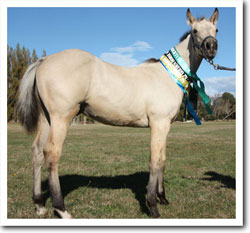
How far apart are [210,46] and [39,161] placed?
358 centimetres

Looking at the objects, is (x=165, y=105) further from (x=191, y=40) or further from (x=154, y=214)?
(x=154, y=214)

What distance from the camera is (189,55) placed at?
460 cm

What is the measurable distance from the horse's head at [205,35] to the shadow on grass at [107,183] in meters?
3.12

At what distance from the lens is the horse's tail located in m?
4.11

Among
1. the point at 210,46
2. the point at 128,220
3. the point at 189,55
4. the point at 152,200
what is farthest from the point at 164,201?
the point at 210,46

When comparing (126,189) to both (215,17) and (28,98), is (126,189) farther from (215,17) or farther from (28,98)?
(215,17)

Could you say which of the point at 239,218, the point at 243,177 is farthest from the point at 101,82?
the point at 239,218

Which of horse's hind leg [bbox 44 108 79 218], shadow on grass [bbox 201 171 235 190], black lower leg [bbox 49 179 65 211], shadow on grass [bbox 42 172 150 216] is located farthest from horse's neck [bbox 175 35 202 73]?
black lower leg [bbox 49 179 65 211]

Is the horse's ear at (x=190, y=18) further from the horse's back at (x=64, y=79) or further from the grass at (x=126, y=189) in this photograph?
the grass at (x=126, y=189)

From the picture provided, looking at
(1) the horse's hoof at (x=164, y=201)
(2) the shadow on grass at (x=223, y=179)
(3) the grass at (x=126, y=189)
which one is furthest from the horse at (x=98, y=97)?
(2) the shadow on grass at (x=223, y=179)

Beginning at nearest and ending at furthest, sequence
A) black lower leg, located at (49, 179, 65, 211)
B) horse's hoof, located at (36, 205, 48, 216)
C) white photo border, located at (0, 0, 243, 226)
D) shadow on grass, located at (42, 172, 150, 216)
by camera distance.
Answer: white photo border, located at (0, 0, 243, 226), black lower leg, located at (49, 179, 65, 211), horse's hoof, located at (36, 205, 48, 216), shadow on grass, located at (42, 172, 150, 216)

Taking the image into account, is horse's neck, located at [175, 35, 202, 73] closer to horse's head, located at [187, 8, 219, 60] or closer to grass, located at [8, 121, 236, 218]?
horse's head, located at [187, 8, 219, 60]

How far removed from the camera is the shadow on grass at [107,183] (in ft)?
17.5

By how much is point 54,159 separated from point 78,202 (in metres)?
1.49
